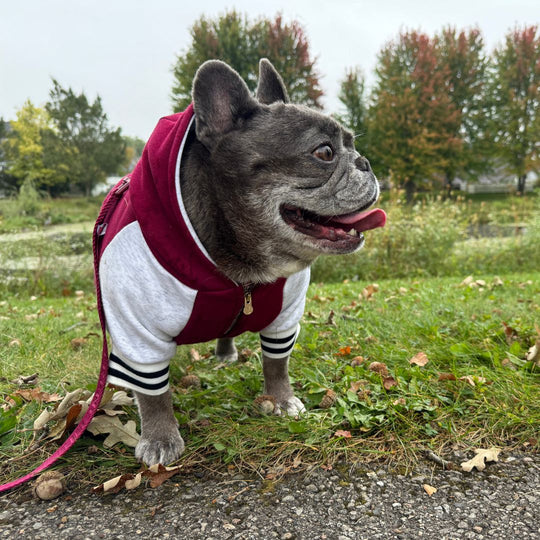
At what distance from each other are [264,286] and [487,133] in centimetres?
3643

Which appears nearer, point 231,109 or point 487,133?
point 231,109

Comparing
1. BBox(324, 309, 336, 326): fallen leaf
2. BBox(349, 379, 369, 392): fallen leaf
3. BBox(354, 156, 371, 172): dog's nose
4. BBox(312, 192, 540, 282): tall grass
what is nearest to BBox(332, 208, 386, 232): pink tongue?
BBox(354, 156, 371, 172): dog's nose

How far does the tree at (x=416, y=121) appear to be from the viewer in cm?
3062

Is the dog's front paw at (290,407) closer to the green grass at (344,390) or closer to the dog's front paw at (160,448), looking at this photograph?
the green grass at (344,390)

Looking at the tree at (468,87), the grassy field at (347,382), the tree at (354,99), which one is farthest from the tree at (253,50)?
the grassy field at (347,382)

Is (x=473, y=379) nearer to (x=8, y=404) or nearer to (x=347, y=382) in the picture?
(x=347, y=382)

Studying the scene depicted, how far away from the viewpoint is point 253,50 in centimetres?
3136

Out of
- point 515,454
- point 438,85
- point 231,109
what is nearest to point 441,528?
point 515,454

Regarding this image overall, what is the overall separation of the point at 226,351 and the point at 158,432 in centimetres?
129

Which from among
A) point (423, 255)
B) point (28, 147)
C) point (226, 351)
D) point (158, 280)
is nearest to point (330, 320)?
point (226, 351)

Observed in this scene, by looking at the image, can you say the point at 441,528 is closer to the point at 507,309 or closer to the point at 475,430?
the point at 475,430

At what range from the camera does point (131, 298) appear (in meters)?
2.18

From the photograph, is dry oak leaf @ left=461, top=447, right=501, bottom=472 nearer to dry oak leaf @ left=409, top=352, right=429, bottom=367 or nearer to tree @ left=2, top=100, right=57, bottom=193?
dry oak leaf @ left=409, top=352, right=429, bottom=367

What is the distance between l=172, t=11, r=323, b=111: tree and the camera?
29922mm
